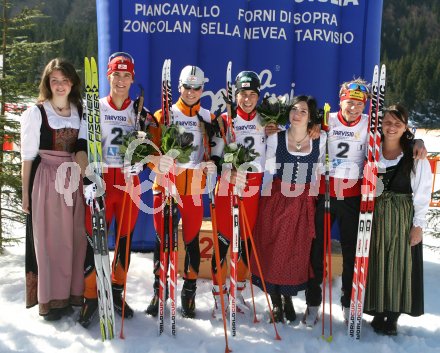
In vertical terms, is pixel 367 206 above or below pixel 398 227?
above

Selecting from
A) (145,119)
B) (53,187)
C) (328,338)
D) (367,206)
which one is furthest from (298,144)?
(53,187)

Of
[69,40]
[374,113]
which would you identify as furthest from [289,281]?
[69,40]

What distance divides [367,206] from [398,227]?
0.28 metres

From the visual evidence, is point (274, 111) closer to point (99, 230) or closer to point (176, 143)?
point (176, 143)

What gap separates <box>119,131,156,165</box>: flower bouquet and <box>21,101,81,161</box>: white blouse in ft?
1.31

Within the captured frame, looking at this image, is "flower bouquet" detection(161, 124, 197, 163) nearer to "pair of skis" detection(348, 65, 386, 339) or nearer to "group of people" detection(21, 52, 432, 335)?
"group of people" detection(21, 52, 432, 335)

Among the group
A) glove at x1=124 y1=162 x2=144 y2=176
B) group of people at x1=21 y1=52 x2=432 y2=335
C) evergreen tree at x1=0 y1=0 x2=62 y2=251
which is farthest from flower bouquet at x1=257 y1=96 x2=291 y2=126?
evergreen tree at x1=0 y1=0 x2=62 y2=251

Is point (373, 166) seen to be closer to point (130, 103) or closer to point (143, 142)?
point (143, 142)

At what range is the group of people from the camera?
2.89 m

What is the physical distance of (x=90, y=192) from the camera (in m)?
2.77

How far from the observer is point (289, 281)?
10.2 ft

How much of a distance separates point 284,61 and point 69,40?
49942mm

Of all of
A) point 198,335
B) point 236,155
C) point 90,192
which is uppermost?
point 236,155

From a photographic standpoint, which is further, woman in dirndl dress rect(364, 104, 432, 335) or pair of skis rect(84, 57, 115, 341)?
woman in dirndl dress rect(364, 104, 432, 335)
